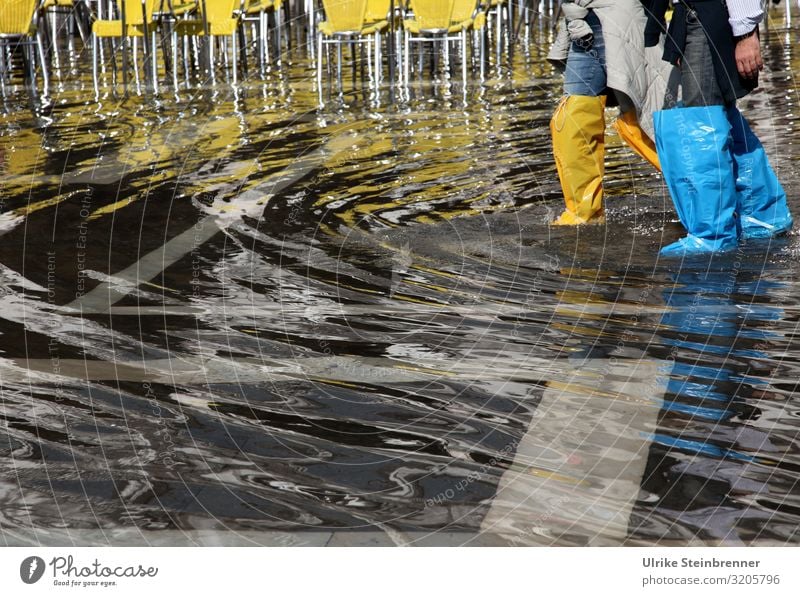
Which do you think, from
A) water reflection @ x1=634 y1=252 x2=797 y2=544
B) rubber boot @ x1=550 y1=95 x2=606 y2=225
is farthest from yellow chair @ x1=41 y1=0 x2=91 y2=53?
water reflection @ x1=634 y1=252 x2=797 y2=544

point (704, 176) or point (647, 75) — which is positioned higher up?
point (647, 75)

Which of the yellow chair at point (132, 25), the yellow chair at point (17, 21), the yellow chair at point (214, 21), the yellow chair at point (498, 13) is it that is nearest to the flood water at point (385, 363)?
the yellow chair at point (17, 21)

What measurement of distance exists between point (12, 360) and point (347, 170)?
341 cm

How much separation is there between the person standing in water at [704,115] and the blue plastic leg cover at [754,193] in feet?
0.34

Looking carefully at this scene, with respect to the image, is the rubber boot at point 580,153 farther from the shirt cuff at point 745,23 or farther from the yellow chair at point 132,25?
the yellow chair at point 132,25

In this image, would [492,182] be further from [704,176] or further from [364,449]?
[364,449]

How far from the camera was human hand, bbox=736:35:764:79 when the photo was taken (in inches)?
178

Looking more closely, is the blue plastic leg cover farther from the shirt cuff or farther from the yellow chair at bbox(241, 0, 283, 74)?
the yellow chair at bbox(241, 0, 283, 74)

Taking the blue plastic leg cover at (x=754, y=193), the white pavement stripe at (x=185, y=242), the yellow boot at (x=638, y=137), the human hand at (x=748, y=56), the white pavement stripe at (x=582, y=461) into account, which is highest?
the human hand at (x=748, y=56)

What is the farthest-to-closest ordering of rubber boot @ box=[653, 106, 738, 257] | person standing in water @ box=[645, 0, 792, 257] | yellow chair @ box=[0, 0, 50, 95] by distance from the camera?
yellow chair @ box=[0, 0, 50, 95] < rubber boot @ box=[653, 106, 738, 257] < person standing in water @ box=[645, 0, 792, 257]

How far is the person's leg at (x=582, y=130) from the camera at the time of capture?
5.13 meters

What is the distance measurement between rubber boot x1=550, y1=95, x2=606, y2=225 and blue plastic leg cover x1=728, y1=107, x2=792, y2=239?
1.80 ft
